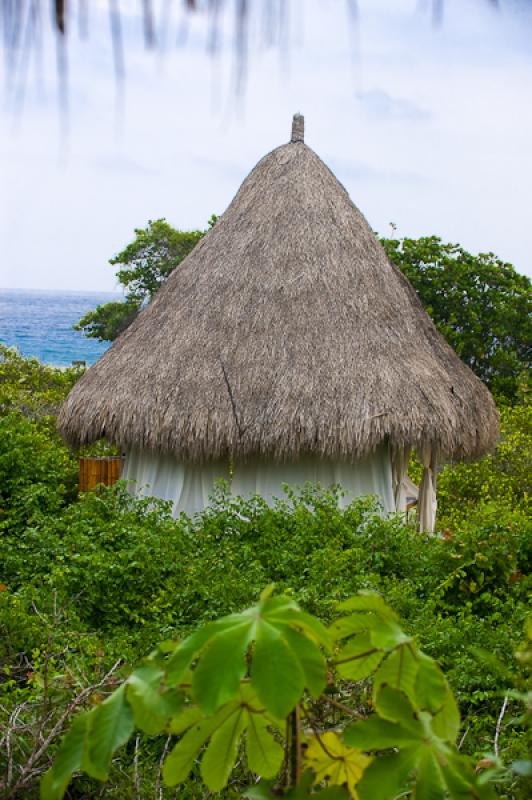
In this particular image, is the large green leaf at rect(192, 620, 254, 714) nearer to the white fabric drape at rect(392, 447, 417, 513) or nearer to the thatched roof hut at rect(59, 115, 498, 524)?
the thatched roof hut at rect(59, 115, 498, 524)

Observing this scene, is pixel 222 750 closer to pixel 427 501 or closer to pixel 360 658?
pixel 360 658

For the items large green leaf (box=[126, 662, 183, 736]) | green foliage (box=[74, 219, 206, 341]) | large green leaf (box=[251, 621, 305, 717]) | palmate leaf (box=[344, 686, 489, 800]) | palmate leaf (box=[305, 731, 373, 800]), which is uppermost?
green foliage (box=[74, 219, 206, 341])

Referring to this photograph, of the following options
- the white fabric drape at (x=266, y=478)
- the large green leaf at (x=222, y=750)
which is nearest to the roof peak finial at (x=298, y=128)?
the white fabric drape at (x=266, y=478)

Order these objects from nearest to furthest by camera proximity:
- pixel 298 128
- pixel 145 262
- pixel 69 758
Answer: pixel 69 758
pixel 298 128
pixel 145 262

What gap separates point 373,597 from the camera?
121cm

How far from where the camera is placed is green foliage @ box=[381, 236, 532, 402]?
14.2 meters

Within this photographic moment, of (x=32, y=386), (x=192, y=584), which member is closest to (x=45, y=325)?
(x=32, y=386)

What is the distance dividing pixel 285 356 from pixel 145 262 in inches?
453

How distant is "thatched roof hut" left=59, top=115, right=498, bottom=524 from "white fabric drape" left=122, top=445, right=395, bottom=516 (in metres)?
0.11

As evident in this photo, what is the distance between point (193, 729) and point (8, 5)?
3.79 ft

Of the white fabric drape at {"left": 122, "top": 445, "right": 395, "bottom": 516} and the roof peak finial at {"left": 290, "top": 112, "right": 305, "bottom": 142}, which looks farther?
the roof peak finial at {"left": 290, "top": 112, "right": 305, "bottom": 142}

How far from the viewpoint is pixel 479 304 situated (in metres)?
14.4

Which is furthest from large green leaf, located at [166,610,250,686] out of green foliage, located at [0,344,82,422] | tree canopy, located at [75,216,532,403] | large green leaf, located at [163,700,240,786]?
tree canopy, located at [75,216,532,403]

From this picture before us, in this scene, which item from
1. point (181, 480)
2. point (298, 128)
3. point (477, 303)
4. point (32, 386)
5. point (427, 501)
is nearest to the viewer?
point (181, 480)
